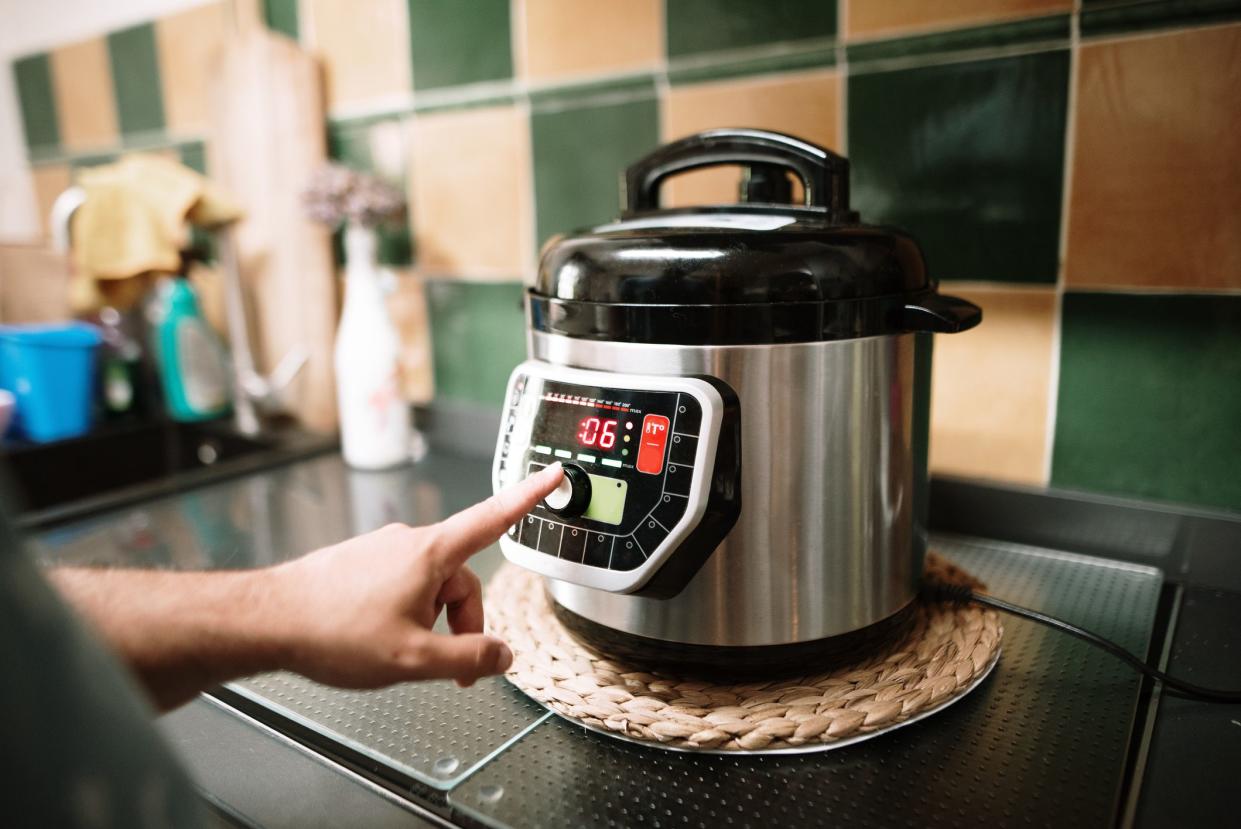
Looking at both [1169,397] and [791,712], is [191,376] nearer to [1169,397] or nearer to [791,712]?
[791,712]

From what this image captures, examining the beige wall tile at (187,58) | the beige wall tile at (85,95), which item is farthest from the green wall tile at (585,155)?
the beige wall tile at (85,95)

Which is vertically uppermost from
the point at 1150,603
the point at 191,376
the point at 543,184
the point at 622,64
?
the point at 622,64

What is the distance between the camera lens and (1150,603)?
29.6 inches

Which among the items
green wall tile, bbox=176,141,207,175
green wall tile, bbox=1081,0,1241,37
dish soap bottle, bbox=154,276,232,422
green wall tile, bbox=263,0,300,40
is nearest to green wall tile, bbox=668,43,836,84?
green wall tile, bbox=1081,0,1241,37

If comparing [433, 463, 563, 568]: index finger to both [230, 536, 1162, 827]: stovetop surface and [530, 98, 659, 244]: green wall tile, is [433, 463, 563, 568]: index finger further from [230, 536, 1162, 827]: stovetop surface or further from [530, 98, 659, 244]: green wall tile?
[530, 98, 659, 244]: green wall tile

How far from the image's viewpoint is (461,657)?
0.46 metres

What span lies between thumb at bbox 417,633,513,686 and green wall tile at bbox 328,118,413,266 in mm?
935

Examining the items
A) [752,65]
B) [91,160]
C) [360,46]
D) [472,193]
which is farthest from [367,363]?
[91,160]

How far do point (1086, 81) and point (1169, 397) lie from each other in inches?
11.8

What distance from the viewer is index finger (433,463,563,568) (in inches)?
19.2

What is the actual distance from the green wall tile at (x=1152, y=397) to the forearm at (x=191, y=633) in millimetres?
745

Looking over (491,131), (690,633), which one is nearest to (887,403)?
(690,633)

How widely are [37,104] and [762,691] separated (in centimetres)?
204

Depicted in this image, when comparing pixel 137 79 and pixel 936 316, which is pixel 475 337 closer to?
pixel 936 316
